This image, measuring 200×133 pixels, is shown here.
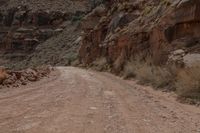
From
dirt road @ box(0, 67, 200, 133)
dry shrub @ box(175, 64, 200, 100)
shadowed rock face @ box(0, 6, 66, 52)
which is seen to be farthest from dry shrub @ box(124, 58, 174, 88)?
shadowed rock face @ box(0, 6, 66, 52)

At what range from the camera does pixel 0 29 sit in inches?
4023

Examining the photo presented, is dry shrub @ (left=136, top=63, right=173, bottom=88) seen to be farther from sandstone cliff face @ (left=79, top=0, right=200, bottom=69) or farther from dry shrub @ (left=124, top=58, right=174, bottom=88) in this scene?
sandstone cliff face @ (left=79, top=0, right=200, bottom=69)

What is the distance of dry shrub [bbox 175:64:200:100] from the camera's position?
1330 centimetres

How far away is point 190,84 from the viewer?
13477mm

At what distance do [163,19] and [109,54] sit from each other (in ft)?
51.3

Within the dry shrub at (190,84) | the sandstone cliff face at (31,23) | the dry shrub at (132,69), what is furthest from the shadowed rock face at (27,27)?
the dry shrub at (190,84)

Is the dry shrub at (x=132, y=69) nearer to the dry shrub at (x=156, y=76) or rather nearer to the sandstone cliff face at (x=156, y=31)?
the sandstone cliff face at (x=156, y=31)

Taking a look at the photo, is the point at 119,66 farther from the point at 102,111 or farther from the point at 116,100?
the point at 102,111

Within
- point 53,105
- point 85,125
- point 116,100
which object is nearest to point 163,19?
point 116,100

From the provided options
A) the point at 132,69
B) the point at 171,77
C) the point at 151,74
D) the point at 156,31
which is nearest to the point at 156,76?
the point at 151,74

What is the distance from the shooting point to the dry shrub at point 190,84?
43.7 feet

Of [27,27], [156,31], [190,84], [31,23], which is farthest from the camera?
[31,23]

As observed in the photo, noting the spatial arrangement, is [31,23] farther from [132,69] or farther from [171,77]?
[171,77]

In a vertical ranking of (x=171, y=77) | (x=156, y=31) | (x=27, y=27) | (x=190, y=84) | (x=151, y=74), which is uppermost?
(x=27, y=27)
